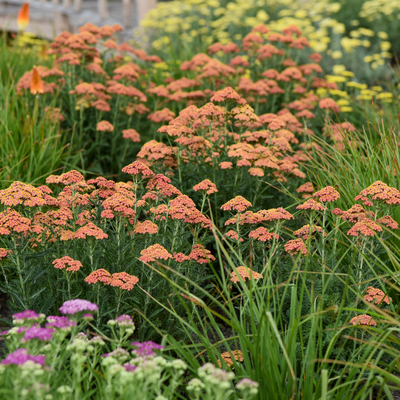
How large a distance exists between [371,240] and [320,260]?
0.32 metres

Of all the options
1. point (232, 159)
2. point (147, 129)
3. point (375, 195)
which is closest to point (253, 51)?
point (147, 129)

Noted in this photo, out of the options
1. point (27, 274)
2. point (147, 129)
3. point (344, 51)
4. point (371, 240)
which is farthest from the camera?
point (344, 51)

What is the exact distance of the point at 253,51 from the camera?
5.96 metres

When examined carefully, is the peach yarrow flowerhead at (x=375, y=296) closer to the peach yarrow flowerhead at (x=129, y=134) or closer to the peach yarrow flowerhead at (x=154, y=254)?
the peach yarrow flowerhead at (x=154, y=254)

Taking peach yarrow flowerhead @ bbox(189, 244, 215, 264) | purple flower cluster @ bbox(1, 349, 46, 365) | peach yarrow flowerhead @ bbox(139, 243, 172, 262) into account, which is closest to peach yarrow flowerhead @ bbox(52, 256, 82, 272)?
peach yarrow flowerhead @ bbox(139, 243, 172, 262)

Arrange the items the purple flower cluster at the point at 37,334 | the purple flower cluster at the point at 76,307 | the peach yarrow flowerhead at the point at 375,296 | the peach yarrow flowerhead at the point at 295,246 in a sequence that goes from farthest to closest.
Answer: the peach yarrow flowerhead at the point at 295,246 < the peach yarrow flowerhead at the point at 375,296 < the purple flower cluster at the point at 76,307 < the purple flower cluster at the point at 37,334

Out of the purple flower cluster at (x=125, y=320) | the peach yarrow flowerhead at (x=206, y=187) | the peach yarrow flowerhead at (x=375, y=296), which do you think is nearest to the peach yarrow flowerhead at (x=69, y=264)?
the purple flower cluster at (x=125, y=320)

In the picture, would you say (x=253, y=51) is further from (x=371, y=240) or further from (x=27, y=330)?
(x=27, y=330)

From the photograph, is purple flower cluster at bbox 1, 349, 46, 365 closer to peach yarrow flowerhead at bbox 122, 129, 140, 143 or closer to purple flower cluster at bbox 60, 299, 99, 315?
purple flower cluster at bbox 60, 299, 99, 315

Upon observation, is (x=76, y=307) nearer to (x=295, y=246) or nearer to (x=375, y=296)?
(x=295, y=246)

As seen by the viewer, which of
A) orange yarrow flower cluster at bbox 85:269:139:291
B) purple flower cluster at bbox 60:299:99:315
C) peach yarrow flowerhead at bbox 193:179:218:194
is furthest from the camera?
peach yarrow flowerhead at bbox 193:179:218:194

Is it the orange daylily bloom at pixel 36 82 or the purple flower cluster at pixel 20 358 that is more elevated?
the orange daylily bloom at pixel 36 82

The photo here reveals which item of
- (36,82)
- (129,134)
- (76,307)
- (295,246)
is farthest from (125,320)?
(36,82)

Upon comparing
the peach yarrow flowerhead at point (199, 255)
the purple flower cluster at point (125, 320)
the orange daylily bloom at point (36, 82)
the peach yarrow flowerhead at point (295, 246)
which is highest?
the orange daylily bloom at point (36, 82)
